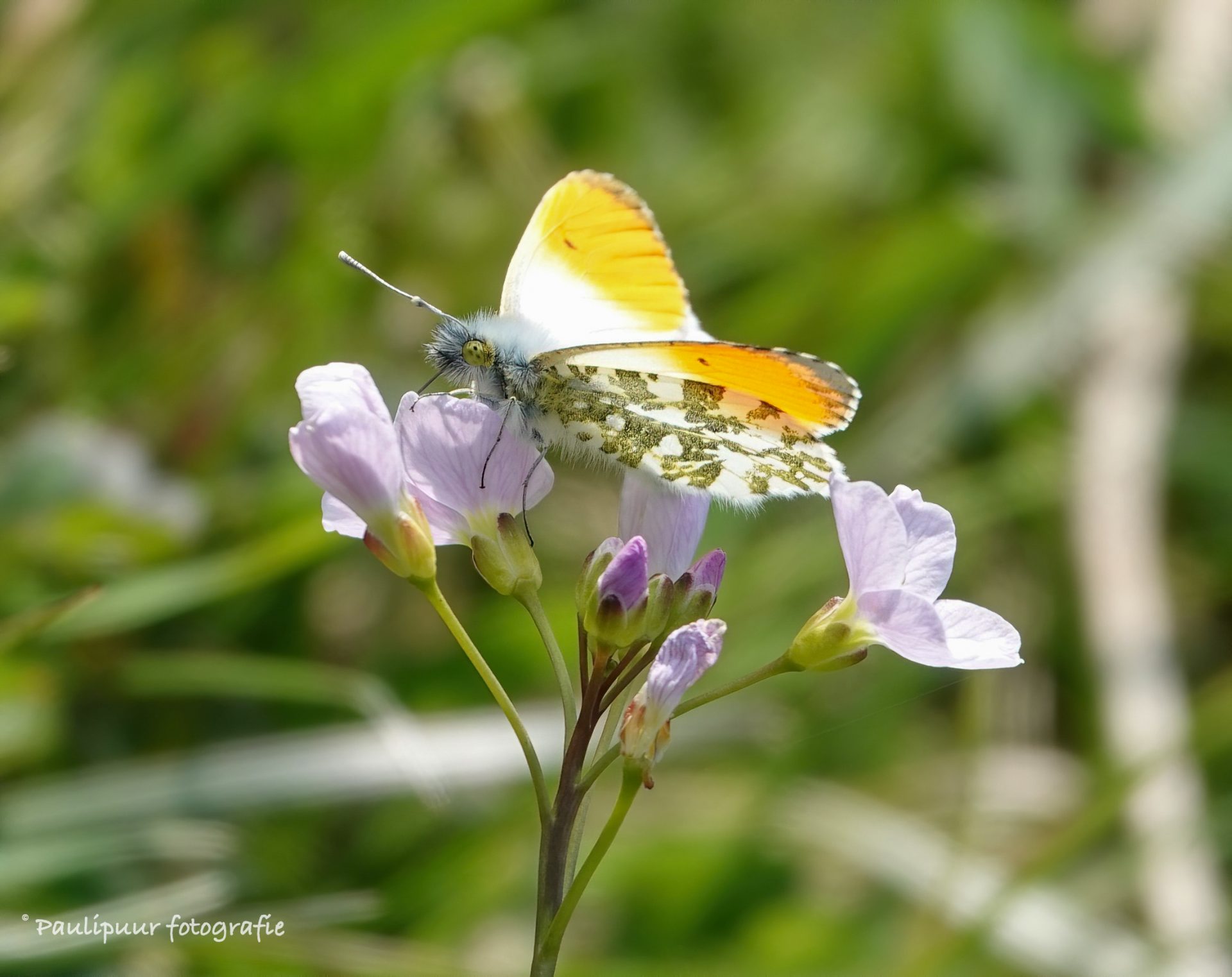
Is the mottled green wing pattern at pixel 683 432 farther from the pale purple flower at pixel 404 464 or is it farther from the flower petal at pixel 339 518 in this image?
the flower petal at pixel 339 518

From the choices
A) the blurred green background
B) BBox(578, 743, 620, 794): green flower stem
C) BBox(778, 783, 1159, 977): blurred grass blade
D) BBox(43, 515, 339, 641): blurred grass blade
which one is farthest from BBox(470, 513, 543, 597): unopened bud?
BBox(778, 783, 1159, 977): blurred grass blade

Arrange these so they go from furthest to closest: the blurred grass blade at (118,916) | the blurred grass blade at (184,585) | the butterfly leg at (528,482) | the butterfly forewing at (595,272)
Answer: the blurred grass blade at (184,585) → the butterfly forewing at (595,272) → the blurred grass blade at (118,916) → the butterfly leg at (528,482)

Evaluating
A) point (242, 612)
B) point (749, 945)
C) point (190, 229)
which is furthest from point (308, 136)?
point (749, 945)

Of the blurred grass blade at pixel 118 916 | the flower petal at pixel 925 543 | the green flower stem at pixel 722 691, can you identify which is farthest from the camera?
the blurred grass blade at pixel 118 916

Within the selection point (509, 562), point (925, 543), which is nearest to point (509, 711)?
point (509, 562)

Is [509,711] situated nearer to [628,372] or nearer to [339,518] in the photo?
[339,518]

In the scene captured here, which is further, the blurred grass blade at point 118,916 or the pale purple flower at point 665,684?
the blurred grass blade at point 118,916

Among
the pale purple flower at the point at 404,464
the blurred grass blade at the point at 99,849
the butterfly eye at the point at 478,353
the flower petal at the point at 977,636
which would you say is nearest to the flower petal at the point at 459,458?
the pale purple flower at the point at 404,464

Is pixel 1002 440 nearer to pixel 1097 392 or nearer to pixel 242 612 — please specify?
pixel 1097 392
